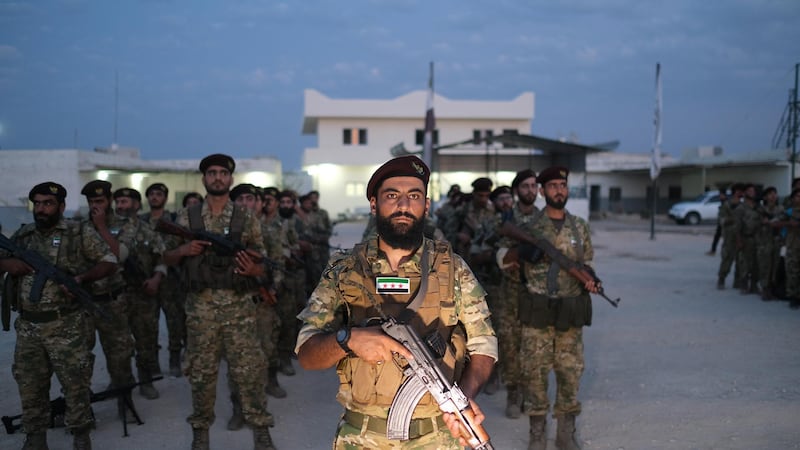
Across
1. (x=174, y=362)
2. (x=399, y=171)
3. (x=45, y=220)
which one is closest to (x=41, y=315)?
(x=45, y=220)

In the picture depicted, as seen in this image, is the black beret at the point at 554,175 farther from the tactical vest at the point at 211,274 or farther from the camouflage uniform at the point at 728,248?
the camouflage uniform at the point at 728,248

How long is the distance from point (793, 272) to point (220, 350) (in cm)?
887

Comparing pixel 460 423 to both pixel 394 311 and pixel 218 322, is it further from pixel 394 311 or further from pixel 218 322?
pixel 218 322

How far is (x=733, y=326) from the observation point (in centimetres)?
813

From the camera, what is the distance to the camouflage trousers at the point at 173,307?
6.51 metres

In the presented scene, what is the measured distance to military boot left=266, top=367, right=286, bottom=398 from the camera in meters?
5.64

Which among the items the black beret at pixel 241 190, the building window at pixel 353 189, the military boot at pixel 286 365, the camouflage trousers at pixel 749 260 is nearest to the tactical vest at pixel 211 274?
the black beret at pixel 241 190

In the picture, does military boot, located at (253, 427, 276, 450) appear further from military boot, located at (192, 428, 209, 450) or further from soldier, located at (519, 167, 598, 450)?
soldier, located at (519, 167, 598, 450)

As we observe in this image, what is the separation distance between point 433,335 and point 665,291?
1017cm

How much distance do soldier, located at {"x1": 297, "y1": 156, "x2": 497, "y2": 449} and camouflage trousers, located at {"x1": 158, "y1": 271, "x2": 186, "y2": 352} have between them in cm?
469

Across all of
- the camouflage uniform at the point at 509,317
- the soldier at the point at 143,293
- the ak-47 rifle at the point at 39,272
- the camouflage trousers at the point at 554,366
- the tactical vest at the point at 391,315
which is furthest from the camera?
the soldier at the point at 143,293

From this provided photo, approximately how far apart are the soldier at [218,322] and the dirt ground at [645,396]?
0.44m

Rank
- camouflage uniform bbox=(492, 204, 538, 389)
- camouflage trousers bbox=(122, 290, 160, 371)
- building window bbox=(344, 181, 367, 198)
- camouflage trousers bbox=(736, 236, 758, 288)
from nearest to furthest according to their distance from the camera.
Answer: camouflage uniform bbox=(492, 204, 538, 389) → camouflage trousers bbox=(122, 290, 160, 371) → camouflage trousers bbox=(736, 236, 758, 288) → building window bbox=(344, 181, 367, 198)

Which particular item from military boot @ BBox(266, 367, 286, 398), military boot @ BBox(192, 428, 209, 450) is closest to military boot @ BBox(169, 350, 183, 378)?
military boot @ BBox(266, 367, 286, 398)
